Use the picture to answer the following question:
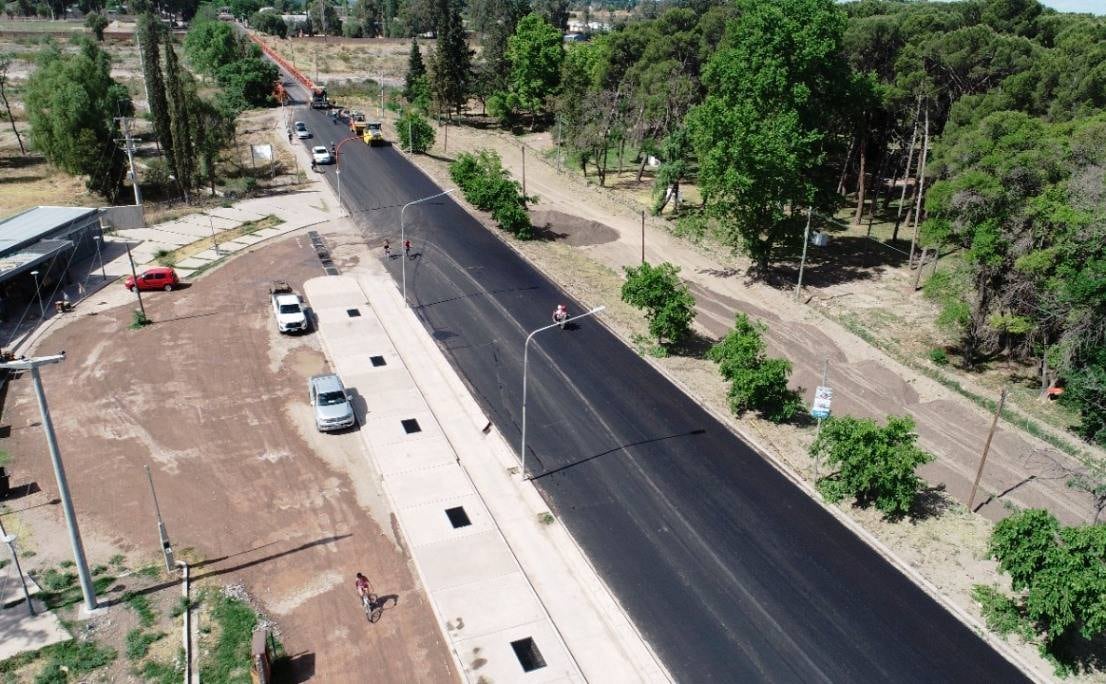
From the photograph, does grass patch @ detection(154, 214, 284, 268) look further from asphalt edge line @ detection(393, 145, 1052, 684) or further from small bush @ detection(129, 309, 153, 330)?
asphalt edge line @ detection(393, 145, 1052, 684)

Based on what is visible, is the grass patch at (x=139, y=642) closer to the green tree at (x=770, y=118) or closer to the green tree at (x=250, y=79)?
the green tree at (x=770, y=118)

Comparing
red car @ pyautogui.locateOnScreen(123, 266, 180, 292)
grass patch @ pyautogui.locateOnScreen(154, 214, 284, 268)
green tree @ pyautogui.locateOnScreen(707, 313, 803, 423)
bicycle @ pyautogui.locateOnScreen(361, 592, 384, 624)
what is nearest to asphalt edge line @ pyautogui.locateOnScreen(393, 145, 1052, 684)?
green tree @ pyautogui.locateOnScreen(707, 313, 803, 423)

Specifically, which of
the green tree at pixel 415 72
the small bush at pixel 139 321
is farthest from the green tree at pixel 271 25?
the small bush at pixel 139 321

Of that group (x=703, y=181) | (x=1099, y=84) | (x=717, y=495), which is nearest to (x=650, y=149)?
(x=703, y=181)

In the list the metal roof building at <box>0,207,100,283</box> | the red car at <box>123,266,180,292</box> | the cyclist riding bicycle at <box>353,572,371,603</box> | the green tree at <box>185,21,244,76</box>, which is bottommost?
the cyclist riding bicycle at <box>353,572,371,603</box>

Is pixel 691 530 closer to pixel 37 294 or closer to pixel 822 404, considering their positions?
pixel 822 404

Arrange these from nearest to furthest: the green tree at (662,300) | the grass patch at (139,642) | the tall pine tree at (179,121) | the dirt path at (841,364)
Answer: the grass patch at (139,642) < the dirt path at (841,364) < the green tree at (662,300) < the tall pine tree at (179,121)
